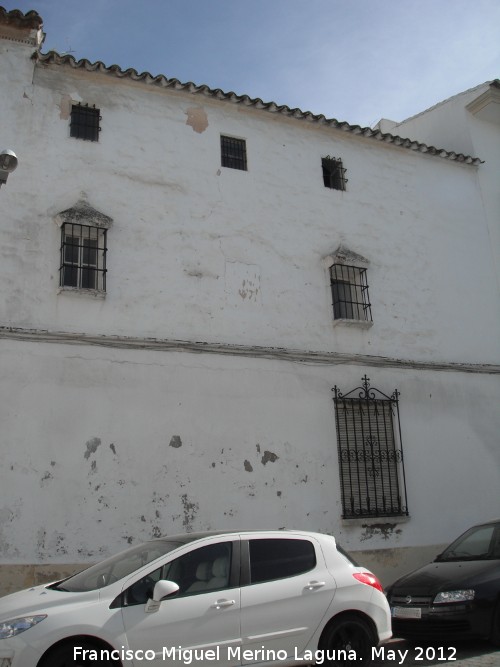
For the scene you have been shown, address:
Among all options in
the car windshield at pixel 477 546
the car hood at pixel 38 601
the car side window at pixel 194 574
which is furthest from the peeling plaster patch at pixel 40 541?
the car windshield at pixel 477 546

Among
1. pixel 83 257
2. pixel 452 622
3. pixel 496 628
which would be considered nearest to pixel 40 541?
pixel 83 257

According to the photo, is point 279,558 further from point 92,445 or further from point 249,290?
point 249,290

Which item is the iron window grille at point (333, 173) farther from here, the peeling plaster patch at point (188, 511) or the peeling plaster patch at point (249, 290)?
the peeling plaster patch at point (188, 511)

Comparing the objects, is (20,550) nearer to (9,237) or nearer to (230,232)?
(9,237)

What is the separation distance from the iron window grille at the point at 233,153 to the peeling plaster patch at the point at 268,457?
4.94 m

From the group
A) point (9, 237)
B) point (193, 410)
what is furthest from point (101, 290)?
point (193, 410)

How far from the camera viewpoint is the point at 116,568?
5730 mm

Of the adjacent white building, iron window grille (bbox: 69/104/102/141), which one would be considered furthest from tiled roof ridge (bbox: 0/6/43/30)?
iron window grille (bbox: 69/104/102/141)

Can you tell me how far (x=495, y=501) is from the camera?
1187cm

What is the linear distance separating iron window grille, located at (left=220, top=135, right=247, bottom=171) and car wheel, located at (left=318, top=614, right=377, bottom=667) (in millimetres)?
7906

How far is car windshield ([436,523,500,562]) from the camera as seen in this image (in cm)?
805

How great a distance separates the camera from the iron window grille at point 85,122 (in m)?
10.5

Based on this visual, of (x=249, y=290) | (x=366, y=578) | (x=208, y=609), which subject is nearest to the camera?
(x=208, y=609)

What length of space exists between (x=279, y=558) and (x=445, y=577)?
2.65m
